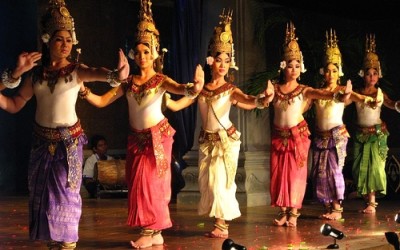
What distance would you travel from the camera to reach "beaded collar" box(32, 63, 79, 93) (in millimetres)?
5592

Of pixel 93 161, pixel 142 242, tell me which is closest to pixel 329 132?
pixel 142 242

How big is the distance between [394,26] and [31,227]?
24.2ft

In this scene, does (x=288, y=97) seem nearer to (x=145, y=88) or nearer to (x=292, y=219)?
(x=292, y=219)

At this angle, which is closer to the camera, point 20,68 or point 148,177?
point 20,68

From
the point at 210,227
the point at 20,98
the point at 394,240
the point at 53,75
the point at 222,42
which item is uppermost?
the point at 222,42

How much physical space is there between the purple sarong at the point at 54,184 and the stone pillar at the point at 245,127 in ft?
13.4

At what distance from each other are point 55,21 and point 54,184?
0.99m

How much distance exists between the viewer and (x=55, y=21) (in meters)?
5.67

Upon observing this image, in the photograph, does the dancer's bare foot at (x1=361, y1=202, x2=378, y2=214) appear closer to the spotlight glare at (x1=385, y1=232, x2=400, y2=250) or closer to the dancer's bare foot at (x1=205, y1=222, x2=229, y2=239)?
the dancer's bare foot at (x1=205, y1=222, x2=229, y2=239)

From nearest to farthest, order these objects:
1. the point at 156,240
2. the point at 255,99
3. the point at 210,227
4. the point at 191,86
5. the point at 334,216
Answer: the point at 191,86, the point at 156,240, the point at 255,99, the point at 210,227, the point at 334,216

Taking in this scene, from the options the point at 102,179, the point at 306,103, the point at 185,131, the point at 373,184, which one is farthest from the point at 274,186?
the point at 102,179

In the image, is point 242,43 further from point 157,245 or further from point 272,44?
point 157,245

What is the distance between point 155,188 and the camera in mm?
6336

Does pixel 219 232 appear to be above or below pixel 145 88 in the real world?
below
